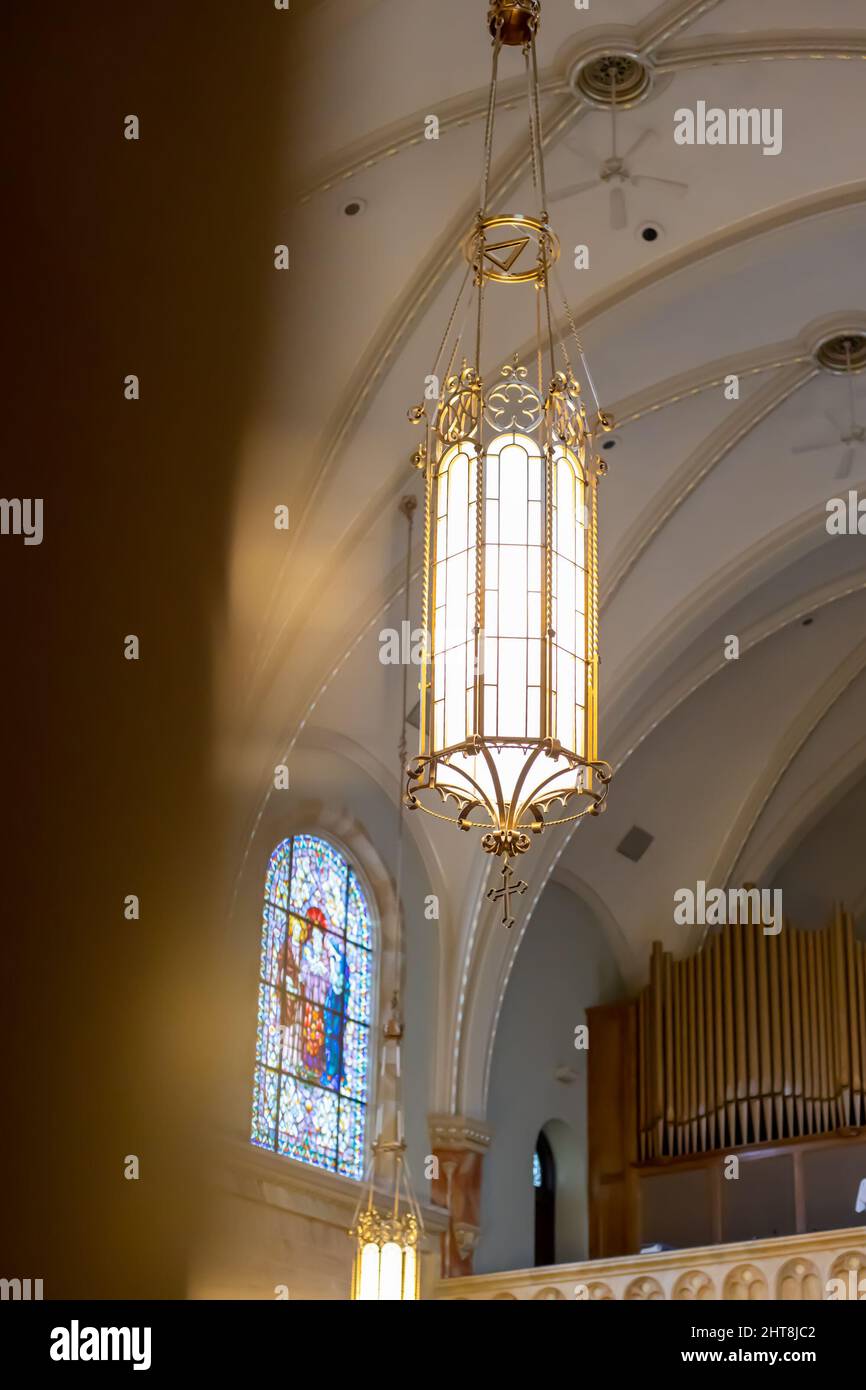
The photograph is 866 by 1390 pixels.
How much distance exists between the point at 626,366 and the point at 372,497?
1849 mm

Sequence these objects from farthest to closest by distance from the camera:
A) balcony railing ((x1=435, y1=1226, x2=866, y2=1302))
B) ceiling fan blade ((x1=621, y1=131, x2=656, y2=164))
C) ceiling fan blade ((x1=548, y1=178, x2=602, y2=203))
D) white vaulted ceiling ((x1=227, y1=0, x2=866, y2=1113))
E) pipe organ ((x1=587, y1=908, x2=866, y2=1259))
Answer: pipe organ ((x1=587, y1=908, x2=866, y2=1259)), balcony railing ((x1=435, y1=1226, x2=866, y2=1302)), ceiling fan blade ((x1=548, y1=178, x2=602, y2=203)), ceiling fan blade ((x1=621, y1=131, x2=656, y2=164)), white vaulted ceiling ((x1=227, y1=0, x2=866, y2=1113))

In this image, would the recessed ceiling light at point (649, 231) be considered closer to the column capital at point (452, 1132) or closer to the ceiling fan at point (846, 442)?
the ceiling fan at point (846, 442)

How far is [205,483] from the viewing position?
1.61 m

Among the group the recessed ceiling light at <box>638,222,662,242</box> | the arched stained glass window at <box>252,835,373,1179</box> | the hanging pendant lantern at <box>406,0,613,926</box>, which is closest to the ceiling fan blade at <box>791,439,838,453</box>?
the recessed ceiling light at <box>638,222,662,242</box>

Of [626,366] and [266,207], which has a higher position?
[626,366]

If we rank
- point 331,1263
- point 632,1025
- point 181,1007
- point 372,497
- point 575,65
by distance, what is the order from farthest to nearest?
1. point 632,1025
2. point 331,1263
3. point 372,497
4. point 575,65
5. point 181,1007

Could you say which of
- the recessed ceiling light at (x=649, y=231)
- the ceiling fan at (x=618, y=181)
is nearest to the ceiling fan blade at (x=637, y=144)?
the ceiling fan at (x=618, y=181)

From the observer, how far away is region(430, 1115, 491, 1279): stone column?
1329 cm

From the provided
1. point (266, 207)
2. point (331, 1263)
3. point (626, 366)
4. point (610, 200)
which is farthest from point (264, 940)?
point (266, 207)

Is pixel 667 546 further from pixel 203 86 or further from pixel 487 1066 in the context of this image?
pixel 203 86

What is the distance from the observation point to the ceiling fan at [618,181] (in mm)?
9805

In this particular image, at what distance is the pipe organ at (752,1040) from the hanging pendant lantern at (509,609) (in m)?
8.37

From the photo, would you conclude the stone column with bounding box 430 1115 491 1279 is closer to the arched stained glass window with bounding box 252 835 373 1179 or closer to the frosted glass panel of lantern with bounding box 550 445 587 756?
the arched stained glass window with bounding box 252 835 373 1179

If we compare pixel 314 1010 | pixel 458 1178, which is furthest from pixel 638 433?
pixel 458 1178
